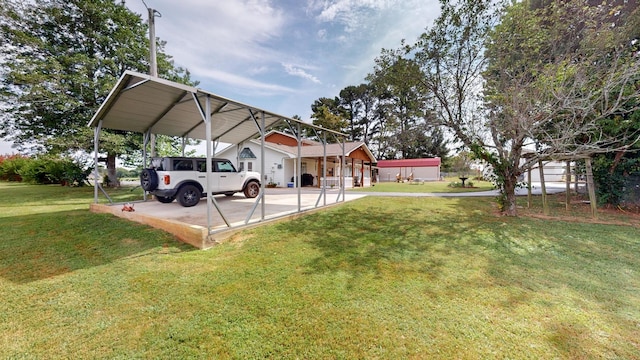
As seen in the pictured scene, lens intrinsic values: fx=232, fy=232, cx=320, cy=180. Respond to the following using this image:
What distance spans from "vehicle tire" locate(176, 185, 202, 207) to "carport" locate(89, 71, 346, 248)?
62cm

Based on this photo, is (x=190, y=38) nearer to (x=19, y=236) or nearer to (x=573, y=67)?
(x=19, y=236)

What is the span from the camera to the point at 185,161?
7.10m

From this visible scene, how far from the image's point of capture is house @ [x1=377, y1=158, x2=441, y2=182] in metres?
32.0

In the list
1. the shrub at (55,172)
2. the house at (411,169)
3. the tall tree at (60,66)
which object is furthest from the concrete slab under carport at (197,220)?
the house at (411,169)

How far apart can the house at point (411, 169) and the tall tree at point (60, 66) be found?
2891cm

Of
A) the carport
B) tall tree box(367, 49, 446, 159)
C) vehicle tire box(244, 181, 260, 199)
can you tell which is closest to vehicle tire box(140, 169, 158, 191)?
the carport

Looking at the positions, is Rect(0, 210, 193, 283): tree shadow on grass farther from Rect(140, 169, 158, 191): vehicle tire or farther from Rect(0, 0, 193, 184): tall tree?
Rect(0, 0, 193, 184): tall tree

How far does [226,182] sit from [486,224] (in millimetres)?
8401

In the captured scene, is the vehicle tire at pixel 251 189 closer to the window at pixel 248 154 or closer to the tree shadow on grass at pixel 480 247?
the tree shadow on grass at pixel 480 247

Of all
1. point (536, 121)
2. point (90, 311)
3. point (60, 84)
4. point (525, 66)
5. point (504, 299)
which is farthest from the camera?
point (60, 84)

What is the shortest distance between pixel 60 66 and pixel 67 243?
12.3 metres

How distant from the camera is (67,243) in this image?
15.1ft

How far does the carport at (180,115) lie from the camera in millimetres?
4727

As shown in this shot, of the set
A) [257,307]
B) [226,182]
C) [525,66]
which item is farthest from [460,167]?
[257,307]
